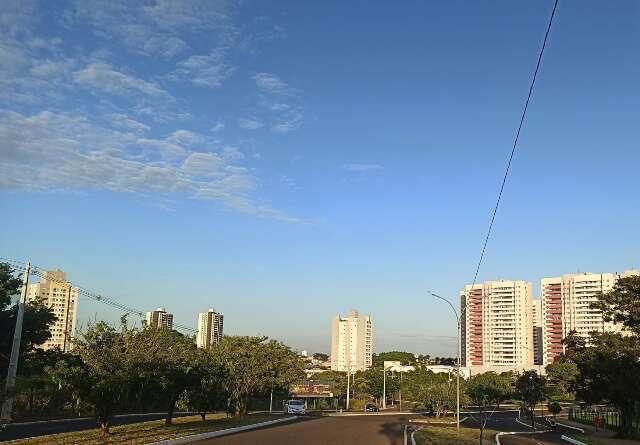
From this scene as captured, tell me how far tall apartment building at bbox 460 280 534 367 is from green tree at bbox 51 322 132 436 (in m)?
142

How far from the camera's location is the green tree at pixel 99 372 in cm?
2339

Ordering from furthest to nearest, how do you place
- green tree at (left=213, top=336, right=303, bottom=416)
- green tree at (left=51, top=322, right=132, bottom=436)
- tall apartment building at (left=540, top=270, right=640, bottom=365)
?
tall apartment building at (left=540, top=270, right=640, bottom=365) < green tree at (left=213, top=336, right=303, bottom=416) < green tree at (left=51, top=322, right=132, bottom=436)

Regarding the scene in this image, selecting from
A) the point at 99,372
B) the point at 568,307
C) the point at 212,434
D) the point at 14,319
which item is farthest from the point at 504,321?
the point at 99,372

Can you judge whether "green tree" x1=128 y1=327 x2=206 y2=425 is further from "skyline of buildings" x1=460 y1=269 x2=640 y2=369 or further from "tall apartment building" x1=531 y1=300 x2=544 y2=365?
"tall apartment building" x1=531 y1=300 x2=544 y2=365

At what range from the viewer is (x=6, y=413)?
32844 millimetres

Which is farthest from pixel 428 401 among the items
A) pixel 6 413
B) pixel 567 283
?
pixel 567 283

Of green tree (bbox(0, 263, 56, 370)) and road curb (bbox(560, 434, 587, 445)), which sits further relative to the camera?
green tree (bbox(0, 263, 56, 370))

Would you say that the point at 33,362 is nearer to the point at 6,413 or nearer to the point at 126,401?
the point at 6,413

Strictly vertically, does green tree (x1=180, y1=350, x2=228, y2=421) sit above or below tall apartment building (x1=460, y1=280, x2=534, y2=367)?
below

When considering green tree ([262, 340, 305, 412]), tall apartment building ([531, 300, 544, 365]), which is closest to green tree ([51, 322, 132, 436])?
green tree ([262, 340, 305, 412])

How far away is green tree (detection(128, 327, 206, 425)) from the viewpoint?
25989mm

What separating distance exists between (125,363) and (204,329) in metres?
103

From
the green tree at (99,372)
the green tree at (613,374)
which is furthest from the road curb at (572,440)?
the green tree at (99,372)

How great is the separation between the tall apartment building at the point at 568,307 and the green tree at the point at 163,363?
12927 centimetres
